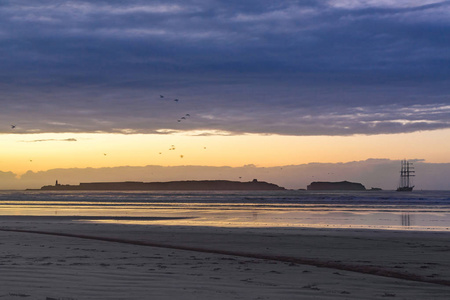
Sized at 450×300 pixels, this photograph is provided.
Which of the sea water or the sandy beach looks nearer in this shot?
the sandy beach

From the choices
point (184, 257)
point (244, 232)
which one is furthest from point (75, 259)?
point (244, 232)

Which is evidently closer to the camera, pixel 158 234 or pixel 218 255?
pixel 218 255

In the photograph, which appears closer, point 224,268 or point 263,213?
point 224,268

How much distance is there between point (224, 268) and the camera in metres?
13.0

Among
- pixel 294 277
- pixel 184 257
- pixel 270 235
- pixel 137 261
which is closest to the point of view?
pixel 294 277

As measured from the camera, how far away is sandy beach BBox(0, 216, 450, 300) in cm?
970

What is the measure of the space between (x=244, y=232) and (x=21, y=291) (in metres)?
16.5

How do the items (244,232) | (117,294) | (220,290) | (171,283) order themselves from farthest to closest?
1. (244,232)
2. (171,283)
3. (220,290)
4. (117,294)

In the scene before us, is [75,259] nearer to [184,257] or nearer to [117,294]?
[184,257]

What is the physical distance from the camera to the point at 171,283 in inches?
413

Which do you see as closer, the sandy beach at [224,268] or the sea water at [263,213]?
the sandy beach at [224,268]

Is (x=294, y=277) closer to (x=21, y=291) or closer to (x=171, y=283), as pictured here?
(x=171, y=283)

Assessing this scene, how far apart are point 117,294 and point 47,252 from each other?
7.34 metres

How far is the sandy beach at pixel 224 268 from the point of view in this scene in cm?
970
